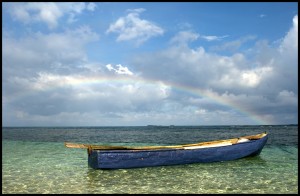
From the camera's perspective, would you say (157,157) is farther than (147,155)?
Yes

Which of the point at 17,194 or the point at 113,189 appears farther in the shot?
the point at 113,189

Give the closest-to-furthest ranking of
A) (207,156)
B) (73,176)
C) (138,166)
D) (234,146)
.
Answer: (73,176) < (138,166) < (207,156) < (234,146)

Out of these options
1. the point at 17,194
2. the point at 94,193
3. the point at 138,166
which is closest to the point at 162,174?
the point at 138,166

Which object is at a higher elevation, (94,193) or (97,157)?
(97,157)

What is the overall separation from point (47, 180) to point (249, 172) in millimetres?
12455

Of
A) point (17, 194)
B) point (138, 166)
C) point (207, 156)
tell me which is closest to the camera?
point (17, 194)

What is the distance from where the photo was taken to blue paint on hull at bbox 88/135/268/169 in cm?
1694

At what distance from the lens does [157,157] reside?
17844mm

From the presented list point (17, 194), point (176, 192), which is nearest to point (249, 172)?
point (176, 192)

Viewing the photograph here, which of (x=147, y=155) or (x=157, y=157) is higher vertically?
(x=147, y=155)

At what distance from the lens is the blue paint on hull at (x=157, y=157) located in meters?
16.9

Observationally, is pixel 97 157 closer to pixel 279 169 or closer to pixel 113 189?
A: pixel 113 189

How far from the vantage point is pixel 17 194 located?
12078 millimetres

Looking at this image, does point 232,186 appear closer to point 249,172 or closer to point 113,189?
point 249,172
